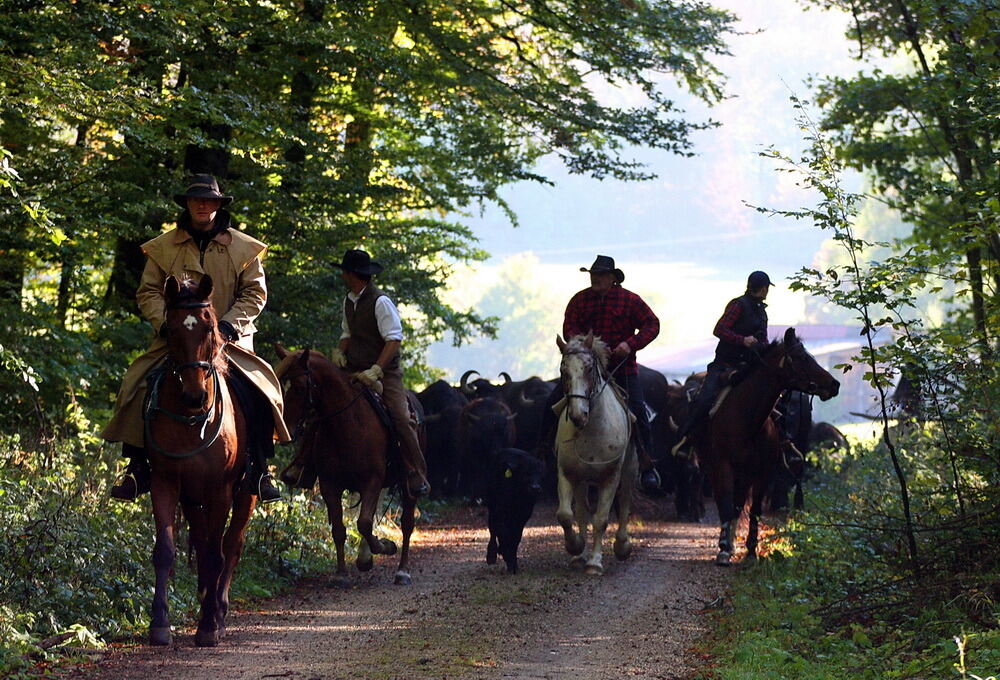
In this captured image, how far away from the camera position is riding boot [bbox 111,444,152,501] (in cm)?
Result: 851

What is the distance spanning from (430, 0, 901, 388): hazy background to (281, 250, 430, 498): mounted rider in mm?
118305

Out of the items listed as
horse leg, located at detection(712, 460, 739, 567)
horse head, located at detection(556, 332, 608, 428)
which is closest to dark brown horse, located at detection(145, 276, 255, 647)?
horse head, located at detection(556, 332, 608, 428)

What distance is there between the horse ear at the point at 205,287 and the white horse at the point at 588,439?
18.1 ft

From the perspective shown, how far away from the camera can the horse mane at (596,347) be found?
1321 centimetres

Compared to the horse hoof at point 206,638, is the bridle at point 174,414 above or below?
above

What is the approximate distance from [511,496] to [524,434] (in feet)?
26.6

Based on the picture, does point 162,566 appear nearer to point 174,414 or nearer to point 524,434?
point 174,414

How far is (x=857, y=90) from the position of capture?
18812 mm

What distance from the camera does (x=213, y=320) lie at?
8.11 m

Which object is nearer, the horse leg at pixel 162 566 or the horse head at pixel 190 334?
the horse head at pixel 190 334

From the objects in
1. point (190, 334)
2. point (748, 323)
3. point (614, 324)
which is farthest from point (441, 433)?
point (190, 334)

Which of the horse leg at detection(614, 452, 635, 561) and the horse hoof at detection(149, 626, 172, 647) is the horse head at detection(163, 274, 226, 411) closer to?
the horse hoof at detection(149, 626, 172, 647)

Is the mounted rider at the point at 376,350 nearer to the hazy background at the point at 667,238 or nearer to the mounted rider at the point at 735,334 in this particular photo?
the mounted rider at the point at 735,334

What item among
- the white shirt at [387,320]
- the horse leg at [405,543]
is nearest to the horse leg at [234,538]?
the horse leg at [405,543]
